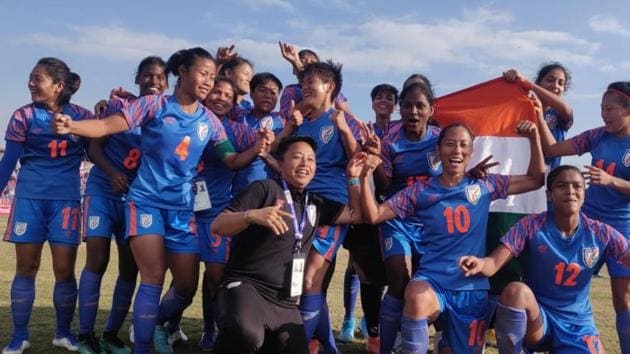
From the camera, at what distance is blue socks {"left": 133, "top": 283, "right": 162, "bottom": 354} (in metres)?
4.39

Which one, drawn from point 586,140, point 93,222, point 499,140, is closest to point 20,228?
point 93,222

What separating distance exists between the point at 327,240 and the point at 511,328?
1.61 m

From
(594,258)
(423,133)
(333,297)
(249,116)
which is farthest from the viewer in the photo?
(333,297)

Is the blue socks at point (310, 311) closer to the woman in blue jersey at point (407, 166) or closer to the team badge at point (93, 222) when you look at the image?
the woman in blue jersey at point (407, 166)

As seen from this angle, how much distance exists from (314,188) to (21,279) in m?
2.82

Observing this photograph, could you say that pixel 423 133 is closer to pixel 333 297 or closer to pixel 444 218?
pixel 444 218

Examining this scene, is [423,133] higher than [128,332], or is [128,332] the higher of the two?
[423,133]

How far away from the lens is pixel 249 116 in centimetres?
Answer: 584

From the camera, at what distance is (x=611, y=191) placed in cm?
481

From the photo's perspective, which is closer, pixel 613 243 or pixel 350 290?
pixel 613 243

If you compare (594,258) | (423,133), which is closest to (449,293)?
(594,258)

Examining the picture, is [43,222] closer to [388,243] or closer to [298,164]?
[298,164]

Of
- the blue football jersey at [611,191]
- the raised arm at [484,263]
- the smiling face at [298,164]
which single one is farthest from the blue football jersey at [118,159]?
the blue football jersey at [611,191]

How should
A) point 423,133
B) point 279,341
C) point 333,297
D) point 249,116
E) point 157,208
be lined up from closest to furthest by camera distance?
point 279,341 < point 157,208 < point 423,133 < point 249,116 < point 333,297
